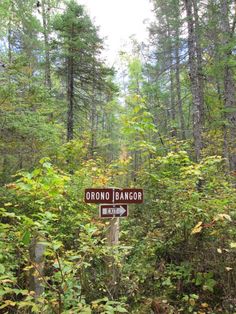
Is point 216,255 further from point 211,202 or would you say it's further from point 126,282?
point 126,282

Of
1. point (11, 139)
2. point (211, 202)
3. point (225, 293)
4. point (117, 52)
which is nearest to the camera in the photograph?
point (225, 293)

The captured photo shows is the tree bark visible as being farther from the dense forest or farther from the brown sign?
the brown sign

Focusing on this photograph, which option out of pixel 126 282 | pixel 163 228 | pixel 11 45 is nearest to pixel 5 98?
pixel 163 228

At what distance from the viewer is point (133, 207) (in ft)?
19.9

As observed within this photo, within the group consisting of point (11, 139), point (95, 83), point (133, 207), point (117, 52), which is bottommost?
point (133, 207)

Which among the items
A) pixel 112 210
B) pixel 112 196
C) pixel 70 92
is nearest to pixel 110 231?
pixel 112 210

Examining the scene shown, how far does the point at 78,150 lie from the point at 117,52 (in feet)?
96.2

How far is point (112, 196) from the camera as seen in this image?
150 inches

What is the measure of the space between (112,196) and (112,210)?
0.60 ft

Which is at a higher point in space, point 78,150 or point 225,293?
point 78,150

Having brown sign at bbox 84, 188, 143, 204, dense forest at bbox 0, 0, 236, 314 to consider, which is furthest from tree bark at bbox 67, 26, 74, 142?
brown sign at bbox 84, 188, 143, 204

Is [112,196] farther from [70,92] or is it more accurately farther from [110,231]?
[70,92]

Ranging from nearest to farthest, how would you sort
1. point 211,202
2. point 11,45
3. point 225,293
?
1. point 225,293
2. point 211,202
3. point 11,45

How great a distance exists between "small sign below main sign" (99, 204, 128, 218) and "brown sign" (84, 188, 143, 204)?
0.05m
